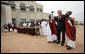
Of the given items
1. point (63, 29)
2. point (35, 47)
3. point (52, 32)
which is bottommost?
point (35, 47)


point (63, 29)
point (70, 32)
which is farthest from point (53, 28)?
point (70, 32)

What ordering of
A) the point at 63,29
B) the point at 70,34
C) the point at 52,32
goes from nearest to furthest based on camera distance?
the point at 70,34, the point at 63,29, the point at 52,32

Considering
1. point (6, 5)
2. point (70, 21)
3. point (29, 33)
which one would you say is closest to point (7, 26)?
point (6, 5)

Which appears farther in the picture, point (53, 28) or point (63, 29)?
point (53, 28)

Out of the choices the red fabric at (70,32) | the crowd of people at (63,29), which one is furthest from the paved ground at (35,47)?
the red fabric at (70,32)

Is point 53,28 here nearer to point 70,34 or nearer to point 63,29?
point 63,29

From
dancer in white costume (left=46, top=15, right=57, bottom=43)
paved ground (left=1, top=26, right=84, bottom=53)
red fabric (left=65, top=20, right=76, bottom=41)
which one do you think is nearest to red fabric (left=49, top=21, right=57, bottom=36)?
dancer in white costume (left=46, top=15, right=57, bottom=43)

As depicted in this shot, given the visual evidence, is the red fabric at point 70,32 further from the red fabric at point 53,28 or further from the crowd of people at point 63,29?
the red fabric at point 53,28

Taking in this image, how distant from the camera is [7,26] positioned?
57.1 ft

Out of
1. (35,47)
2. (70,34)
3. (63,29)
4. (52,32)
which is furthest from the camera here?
(52,32)

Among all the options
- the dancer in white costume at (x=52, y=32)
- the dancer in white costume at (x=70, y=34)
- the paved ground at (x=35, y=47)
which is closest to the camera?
the paved ground at (x=35, y=47)

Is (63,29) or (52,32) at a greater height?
(63,29)

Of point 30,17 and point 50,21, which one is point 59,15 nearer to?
point 50,21

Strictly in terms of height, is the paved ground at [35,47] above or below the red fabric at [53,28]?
below
